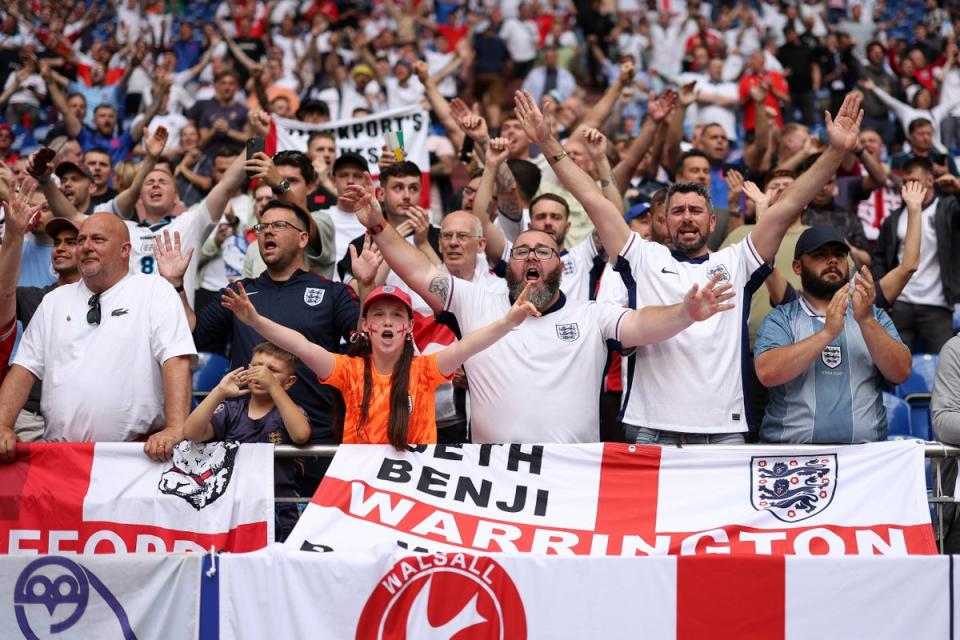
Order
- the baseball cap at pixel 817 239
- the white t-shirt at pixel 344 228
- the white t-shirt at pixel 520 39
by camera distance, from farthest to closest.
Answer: the white t-shirt at pixel 520 39, the white t-shirt at pixel 344 228, the baseball cap at pixel 817 239

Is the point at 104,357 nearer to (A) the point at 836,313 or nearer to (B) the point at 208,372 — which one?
(B) the point at 208,372

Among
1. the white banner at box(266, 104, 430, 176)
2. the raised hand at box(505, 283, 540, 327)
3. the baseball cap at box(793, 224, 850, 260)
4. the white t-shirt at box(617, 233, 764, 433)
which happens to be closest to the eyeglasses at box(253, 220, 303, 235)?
the raised hand at box(505, 283, 540, 327)

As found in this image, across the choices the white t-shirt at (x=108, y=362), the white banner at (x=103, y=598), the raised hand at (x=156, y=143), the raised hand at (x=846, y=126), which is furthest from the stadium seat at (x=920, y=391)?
the raised hand at (x=156, y=143)

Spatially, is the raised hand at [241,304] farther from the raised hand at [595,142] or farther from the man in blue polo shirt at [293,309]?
the raised hand at [595,142]

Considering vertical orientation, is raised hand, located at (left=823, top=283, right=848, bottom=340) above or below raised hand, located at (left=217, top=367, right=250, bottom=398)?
above

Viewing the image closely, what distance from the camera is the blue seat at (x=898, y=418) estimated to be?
8.22m

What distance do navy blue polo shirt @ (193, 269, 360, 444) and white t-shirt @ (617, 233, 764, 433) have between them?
5.72ft

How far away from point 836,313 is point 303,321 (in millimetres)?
3036

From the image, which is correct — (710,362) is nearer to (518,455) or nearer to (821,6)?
(518,455)

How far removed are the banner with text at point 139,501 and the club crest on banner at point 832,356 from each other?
3029mm

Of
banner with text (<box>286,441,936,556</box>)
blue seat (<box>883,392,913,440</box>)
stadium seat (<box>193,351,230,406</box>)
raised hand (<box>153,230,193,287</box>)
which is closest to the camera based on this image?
banner with text (<box>286,441,936,556</box>)

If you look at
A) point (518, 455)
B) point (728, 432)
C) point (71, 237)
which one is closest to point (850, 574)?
point (728, 432)

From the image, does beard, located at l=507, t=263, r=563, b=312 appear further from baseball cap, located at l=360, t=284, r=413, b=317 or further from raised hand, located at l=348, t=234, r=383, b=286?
raised hand, located at l=348, t=234, r=383, b=286

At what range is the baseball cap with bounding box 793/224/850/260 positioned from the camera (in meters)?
6.95
